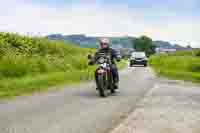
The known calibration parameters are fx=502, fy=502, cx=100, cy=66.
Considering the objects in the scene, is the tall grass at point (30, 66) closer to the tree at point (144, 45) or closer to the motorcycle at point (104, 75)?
the motorcycle at point (104, 75)

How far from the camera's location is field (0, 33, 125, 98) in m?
18.3

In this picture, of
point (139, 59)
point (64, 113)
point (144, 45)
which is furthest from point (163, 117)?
point (144, 45)

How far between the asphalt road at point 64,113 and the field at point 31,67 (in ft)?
7.38

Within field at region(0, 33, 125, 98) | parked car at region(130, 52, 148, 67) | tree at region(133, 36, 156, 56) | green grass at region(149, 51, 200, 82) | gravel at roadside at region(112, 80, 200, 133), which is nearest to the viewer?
gravel at roadside at region(112, 80, 200, 133)

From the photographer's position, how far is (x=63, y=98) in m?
14.6

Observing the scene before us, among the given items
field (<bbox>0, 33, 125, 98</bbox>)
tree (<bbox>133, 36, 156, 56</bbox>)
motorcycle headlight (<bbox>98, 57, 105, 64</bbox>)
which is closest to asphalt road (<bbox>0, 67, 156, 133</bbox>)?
motorcycle headlight (<bbox>98, 57, 105, 64</bbox>)

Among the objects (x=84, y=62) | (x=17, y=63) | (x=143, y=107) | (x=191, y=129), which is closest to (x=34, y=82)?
(x=17, y=63)

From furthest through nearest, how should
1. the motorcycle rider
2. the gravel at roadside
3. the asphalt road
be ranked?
the motorcycle rider → the gravel at roadside → the asphalt road

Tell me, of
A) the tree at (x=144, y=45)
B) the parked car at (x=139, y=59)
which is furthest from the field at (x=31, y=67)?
the tree at (x=144, y=45)

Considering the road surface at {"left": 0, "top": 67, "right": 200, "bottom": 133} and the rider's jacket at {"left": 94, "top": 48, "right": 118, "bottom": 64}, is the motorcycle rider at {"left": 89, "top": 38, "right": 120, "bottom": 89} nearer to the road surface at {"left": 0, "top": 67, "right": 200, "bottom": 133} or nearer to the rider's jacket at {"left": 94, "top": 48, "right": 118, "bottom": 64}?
the rider's jacket at {"left": 94, "top": 48, "right": 118, "bottom": 64}

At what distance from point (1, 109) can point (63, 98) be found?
3279 millimetres

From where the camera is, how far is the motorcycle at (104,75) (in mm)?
15641

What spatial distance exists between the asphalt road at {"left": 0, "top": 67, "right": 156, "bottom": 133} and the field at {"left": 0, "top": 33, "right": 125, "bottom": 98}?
7.38 ft

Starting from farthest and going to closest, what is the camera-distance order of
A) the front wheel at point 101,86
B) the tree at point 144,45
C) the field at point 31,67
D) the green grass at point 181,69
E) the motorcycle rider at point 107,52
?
1. the tree at point 144,45
2. the green grass at point 181,69
3. the field at point 31,67
4. the motorcycle rider at point 107,52
5. the front wheel at point 101,86
